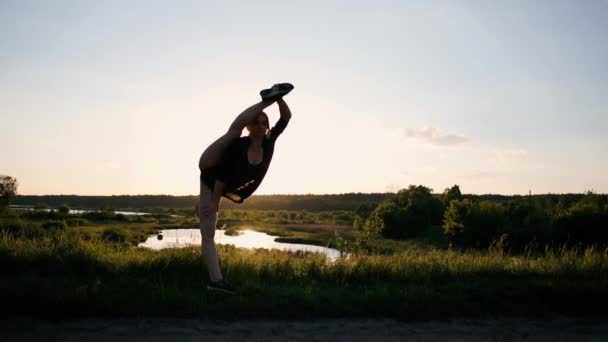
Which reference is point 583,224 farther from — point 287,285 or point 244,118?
point 244,118

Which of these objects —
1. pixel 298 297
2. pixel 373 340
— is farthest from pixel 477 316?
pixel 298 297

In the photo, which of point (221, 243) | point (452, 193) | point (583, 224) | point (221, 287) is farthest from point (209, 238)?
point (452, 193)

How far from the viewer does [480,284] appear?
5926 millimetres

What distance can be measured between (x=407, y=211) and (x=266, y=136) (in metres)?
59.5

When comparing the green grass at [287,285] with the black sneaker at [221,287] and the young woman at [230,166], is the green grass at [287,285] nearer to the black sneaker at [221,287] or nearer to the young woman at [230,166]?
the black sneaker at [221,287]

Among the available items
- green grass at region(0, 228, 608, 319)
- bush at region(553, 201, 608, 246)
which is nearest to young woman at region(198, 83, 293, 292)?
green grass at region(0, 228, 608, 319)

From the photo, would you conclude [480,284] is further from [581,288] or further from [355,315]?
[355,315]

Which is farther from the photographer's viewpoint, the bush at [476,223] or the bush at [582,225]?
the bush at [476,223]

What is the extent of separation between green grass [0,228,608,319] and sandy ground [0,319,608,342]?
0.24 metres

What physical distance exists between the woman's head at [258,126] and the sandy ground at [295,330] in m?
2.42

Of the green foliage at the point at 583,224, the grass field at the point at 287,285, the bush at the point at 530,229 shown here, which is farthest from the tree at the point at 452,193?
the grass field at the point at 287,285

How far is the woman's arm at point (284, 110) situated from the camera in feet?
18.5

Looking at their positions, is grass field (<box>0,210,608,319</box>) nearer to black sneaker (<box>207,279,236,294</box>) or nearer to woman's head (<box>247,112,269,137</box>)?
black sneaker (<box>207,279,236,294</box>)

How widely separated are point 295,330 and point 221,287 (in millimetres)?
1406
